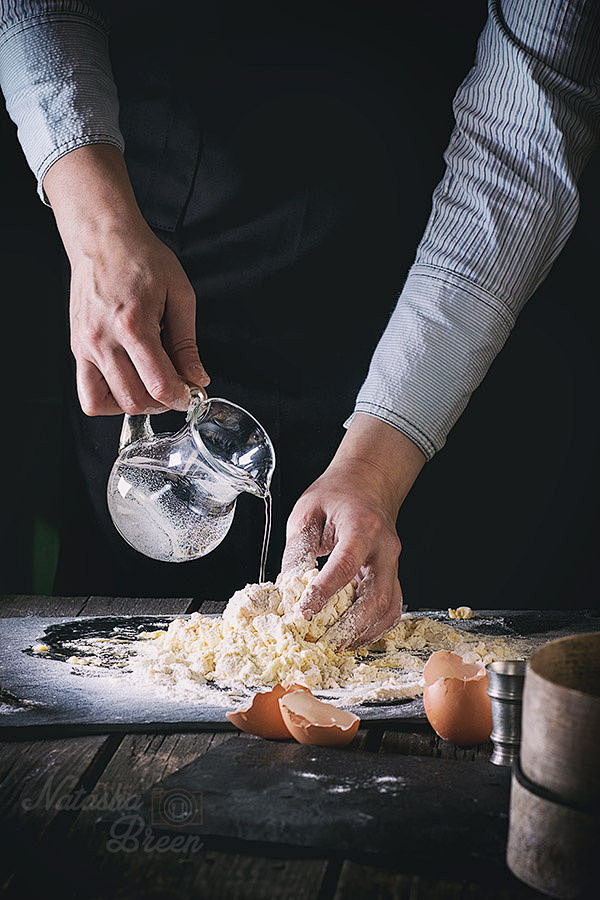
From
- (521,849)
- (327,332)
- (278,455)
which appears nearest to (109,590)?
(278,455)

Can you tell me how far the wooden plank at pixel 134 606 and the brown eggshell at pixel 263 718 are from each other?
0.75m

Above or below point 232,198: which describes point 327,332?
below

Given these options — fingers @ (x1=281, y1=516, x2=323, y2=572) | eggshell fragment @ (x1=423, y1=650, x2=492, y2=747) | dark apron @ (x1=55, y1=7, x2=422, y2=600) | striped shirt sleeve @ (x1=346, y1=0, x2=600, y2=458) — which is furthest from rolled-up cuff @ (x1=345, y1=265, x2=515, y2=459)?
eggshell fragment @ (x1=423, y1=650, x2=492, y2=747)

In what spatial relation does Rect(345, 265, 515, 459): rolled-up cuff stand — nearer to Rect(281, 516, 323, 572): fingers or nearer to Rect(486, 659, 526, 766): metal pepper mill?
Rect(281, 516, 323, 572): fingers

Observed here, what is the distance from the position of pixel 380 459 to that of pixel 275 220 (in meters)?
0.59

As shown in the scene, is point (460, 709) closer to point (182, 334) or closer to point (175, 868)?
point (175, 868)

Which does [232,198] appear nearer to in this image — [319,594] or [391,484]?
[391,484]

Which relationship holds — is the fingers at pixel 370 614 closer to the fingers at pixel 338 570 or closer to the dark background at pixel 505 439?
the fingers at pixel 338 570

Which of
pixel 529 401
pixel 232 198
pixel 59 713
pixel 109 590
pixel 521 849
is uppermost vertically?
pixel 232 198

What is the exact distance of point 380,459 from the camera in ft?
5.40

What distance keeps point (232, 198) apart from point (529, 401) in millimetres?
750

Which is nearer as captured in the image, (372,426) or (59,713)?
(59,713)

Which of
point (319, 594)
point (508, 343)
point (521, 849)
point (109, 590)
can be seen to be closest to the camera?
point (521, 849)

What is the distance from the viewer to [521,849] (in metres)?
0.75
